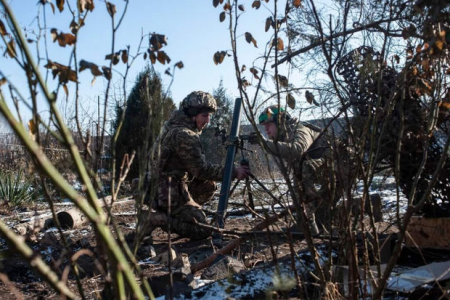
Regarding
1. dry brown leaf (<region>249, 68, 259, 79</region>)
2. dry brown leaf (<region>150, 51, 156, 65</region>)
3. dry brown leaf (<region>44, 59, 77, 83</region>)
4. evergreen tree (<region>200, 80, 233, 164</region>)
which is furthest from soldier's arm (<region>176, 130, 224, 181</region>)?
evergreen tree (<region>200, 80, 233, 164</region>)

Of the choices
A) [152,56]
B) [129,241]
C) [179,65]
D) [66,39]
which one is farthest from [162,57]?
[129,241]

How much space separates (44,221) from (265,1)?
4.66 metres

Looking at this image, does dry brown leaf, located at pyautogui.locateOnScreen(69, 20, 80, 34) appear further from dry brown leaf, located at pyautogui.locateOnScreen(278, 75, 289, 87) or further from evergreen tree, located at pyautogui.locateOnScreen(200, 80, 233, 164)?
evergreen tree, located at pyautogui.locateOnScreen(200, 80, 233, 164)

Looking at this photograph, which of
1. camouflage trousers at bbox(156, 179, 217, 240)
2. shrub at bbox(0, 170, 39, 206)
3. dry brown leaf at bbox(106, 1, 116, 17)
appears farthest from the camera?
shrub at bbox(0, 170, 39, 206)

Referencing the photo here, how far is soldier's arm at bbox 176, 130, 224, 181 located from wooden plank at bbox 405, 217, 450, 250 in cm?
264

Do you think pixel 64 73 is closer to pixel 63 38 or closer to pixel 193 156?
pixel 63 38

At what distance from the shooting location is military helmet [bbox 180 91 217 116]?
530cm

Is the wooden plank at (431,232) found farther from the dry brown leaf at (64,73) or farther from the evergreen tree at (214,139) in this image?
the evergreen tree at (214,139)

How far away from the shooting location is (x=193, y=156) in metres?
5.17

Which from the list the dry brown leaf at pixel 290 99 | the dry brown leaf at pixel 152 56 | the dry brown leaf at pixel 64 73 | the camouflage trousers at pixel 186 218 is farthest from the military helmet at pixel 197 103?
the dry brown leaf at pixel 64 73

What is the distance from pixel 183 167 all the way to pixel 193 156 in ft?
0.89

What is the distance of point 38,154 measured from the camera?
674 millimetres

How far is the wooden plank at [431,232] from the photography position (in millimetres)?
2775

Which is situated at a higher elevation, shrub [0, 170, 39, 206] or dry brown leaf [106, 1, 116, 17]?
dry brown leaf [106, 1, 116, 17]
